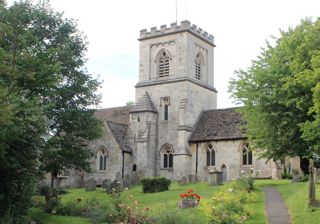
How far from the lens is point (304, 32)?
29500 millimetres

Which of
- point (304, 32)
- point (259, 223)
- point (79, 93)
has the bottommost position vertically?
point (259, 223)

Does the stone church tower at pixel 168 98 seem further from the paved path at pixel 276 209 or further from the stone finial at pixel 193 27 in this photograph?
the paved path at pixel 276 209

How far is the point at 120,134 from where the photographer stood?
4956 centimetres

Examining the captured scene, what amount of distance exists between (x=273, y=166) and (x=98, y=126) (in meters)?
16.9

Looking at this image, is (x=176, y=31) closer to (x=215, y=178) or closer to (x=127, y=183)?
(x=127, y=183)

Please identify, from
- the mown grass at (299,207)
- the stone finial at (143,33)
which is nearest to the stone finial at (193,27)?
the stone finial at (143,33)

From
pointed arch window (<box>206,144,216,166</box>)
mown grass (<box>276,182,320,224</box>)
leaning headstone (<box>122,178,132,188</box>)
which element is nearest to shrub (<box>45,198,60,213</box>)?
mown grass (<box>276,182,320,224</box>)

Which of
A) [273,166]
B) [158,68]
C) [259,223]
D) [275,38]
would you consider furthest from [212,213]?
[158,68]

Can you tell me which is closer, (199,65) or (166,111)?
(166,111)

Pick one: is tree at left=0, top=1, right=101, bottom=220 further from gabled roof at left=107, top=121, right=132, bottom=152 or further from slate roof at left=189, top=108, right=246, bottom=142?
slate roof at left=189, top=108, right=246, bottom=142

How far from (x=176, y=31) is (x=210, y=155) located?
13.2 metres

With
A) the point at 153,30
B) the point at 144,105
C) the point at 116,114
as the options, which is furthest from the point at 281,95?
the point at 116,114

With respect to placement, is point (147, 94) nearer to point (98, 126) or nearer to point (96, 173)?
point (96, 173)

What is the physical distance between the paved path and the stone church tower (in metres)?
19.5
